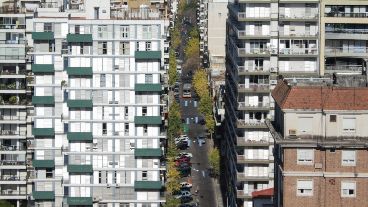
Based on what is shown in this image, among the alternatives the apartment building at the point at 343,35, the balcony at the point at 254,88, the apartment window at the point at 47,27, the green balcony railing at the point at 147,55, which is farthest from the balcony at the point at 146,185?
the apartment building at the point at 343,35

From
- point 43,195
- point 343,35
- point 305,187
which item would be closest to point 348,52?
point 343,35

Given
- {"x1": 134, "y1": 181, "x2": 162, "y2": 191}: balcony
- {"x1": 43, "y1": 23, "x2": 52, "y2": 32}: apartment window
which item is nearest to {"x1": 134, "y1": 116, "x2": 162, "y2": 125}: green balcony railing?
{"x1": 134, "y1": 181, "x2": 162, "y2": 191}: balcony

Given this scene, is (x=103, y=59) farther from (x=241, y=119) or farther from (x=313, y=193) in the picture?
(x=313, y=193)

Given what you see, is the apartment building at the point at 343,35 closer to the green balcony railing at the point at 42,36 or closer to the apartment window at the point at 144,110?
the apartment window at the point at 144,110

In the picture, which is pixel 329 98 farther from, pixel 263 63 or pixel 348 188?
pixel 263 63

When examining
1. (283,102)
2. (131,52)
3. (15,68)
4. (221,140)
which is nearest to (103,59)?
(131,52)
